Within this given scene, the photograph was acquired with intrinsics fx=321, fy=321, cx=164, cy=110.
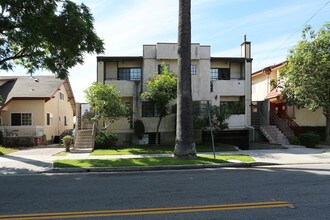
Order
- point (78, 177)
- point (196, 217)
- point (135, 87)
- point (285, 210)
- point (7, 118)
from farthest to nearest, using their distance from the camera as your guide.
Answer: point (7, 118) < point (135, 87) < point (78, 177) < point (285, 210) < point (196, 217)

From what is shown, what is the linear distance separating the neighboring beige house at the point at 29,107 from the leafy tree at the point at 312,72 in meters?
20.3

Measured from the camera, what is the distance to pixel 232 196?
7.75 meters

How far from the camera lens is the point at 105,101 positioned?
2202 centimetres

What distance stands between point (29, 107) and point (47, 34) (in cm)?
1555

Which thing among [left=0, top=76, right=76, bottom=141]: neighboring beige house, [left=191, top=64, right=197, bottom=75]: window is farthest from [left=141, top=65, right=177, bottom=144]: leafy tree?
[left=0, top=76, right=76, bottom=141]: neighboring beige house

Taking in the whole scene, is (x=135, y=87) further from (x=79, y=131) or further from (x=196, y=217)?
(x=196, y=217)

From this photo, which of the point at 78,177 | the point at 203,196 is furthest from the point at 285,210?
the point at 78,177

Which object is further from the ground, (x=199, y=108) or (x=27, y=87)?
(x=27, y=87)

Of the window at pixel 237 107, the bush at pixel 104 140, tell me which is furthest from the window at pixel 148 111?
the window at pixel 237 107

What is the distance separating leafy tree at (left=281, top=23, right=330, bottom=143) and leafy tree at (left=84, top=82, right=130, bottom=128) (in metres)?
12.6

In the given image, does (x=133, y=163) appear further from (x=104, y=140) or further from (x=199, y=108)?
(x=199, y=108)

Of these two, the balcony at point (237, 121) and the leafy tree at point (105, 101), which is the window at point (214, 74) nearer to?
the balcony at point (237, 121)

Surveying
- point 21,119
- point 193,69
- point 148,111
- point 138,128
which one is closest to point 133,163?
point 138,128

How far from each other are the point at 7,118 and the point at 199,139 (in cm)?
1667
